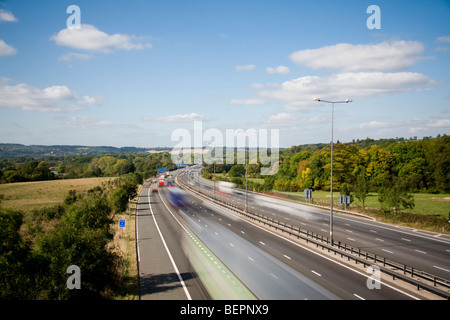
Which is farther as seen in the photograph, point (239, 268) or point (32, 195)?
point (32, 195)

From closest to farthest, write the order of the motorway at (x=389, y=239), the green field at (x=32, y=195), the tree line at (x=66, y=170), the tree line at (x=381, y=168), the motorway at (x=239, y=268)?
1. the motorway at (x=239, y=268)
2. the motorway at (x=389, y=239)
3. the green field at (x=32, y=195)
4. the tree line at (x=381, y=168)
5. the tree line at (x=66, y=170)

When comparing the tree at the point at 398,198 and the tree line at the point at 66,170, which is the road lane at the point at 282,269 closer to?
the tree at the point at 398,198

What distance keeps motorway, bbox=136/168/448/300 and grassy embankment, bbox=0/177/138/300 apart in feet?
2.43

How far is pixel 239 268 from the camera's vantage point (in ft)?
65.0

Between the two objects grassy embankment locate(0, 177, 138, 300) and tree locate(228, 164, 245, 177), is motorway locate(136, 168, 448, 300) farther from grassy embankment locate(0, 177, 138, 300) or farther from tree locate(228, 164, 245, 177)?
tree locate(228, 164, 245, 177)

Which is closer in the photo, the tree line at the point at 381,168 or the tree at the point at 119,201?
the tree at the point at 119,201

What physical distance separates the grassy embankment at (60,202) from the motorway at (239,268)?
2.43 ft

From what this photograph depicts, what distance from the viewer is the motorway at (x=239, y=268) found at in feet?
52.4

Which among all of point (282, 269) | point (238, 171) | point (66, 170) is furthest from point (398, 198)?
point (66, 170)

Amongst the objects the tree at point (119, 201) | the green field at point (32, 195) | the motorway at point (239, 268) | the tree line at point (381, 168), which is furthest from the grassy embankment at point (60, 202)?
the tree line at point (381, 168)

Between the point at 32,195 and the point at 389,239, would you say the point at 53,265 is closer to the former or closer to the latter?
the point at 389,239

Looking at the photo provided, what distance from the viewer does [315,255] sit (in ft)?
76.5

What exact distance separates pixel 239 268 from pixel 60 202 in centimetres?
5983
